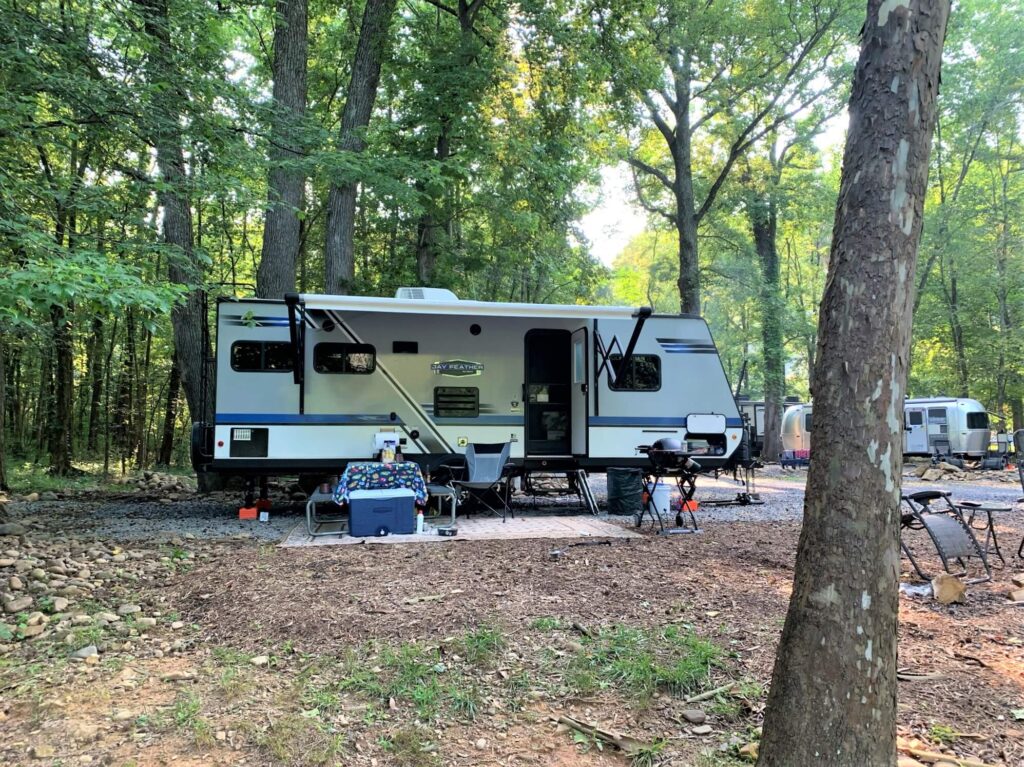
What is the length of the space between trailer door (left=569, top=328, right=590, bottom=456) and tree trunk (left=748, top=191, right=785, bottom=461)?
11020 millimetres

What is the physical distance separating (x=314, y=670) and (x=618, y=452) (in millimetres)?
5795

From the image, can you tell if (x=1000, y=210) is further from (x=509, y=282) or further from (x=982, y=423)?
(x=509, y=282)

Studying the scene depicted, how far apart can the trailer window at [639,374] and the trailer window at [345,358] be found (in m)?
3.04

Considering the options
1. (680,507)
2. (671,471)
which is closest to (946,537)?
(680,507)

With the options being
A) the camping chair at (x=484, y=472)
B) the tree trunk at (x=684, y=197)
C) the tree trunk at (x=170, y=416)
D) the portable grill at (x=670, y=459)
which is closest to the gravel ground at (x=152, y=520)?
the camping chair at (x=484, y=472)

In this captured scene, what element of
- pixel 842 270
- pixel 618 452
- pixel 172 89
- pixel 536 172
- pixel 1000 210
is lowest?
pixel 618 452

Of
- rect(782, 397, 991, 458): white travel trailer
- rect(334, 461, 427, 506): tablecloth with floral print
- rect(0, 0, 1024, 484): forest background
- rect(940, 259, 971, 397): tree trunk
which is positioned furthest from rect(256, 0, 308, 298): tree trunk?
rect(940, 259, 971, 397): tree trunk

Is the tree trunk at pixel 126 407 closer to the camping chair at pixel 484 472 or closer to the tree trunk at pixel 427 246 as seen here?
the tree trunk at pixel 427 246

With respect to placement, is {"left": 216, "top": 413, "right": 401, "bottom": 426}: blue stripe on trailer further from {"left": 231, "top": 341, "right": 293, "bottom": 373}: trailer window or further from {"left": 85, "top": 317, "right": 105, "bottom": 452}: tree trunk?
{"left": 85, "top": 317, "right": 105, "bottom": 452}: tree trunk

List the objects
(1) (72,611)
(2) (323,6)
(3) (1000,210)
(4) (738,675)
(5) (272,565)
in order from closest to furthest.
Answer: (4) (738,675) < (1) (72,611) < (5) (272,565) < (2) (323,6) < (3) (1000,210)

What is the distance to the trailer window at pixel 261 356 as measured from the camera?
7547 mm

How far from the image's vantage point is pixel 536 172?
11.2 metres

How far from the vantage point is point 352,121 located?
1013 centimetres


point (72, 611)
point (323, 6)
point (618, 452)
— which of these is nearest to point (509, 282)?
point (323, 6)
